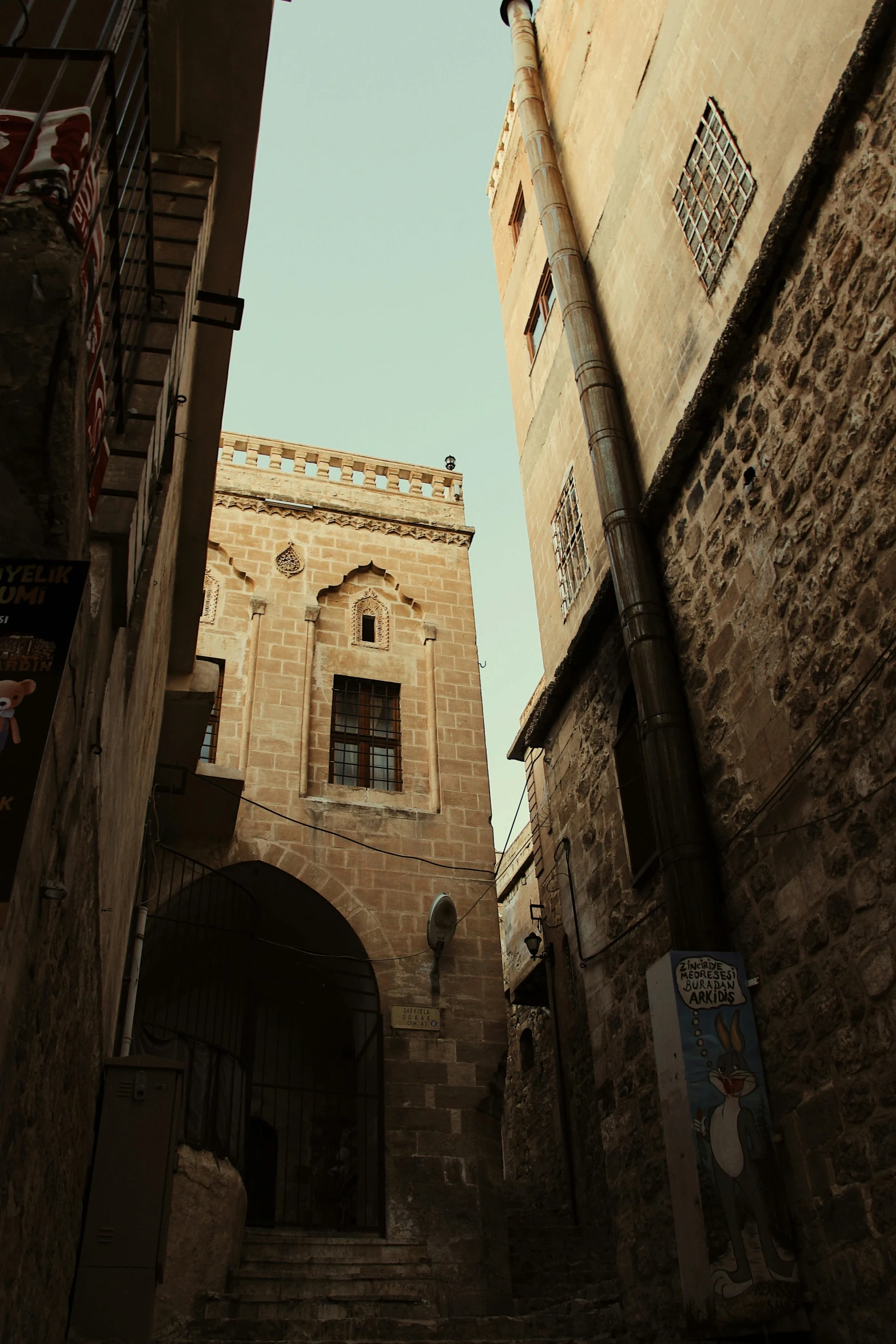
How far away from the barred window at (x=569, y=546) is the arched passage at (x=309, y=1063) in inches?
176

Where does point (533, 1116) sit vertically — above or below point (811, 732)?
above

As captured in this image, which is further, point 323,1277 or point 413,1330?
point 323,1277

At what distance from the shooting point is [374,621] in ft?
47.3

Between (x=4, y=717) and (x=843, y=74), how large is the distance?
5.89 meters

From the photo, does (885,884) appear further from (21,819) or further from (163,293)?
(163,293)

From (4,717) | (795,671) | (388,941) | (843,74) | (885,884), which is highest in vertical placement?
(843,74)

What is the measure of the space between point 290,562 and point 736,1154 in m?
10.4

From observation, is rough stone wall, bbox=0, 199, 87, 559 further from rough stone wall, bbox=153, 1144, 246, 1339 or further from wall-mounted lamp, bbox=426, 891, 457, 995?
wall-mounted lamp, bbox=426, 891, 457, 995

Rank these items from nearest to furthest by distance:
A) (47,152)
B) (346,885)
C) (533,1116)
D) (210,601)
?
(47,152), (346,885), (210,601), (533,1116)

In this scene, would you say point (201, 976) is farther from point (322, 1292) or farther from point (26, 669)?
point (26, 669)

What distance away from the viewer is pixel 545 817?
16250 millimetres

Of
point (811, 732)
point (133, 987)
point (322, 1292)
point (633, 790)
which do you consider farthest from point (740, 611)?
point (322, 1292)

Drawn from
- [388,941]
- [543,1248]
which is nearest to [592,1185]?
[543,1248]

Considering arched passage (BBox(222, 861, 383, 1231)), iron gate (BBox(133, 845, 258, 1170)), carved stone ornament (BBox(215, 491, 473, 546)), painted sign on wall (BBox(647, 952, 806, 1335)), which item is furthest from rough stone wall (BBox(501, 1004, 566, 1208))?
painted sign on wall (BBox(647, 952, 806, 1335))
